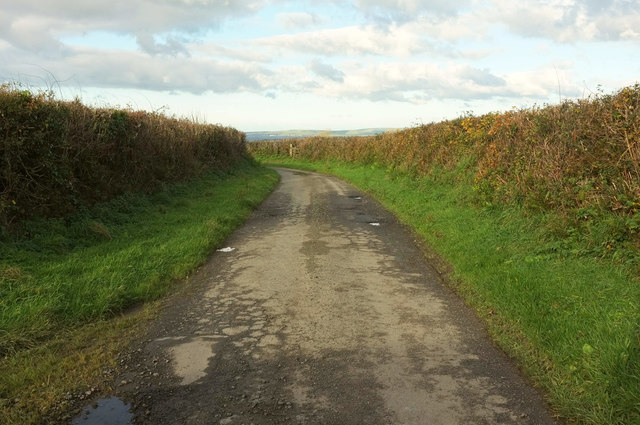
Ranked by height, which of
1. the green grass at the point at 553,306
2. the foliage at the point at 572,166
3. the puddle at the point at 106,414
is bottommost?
the puddle at the point at 106,414

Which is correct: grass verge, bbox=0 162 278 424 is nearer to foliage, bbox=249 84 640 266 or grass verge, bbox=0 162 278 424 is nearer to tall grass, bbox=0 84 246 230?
tall grass, bbox=0 84 246 230

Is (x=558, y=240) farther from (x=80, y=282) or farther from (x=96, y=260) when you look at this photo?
(x=96, y=260)

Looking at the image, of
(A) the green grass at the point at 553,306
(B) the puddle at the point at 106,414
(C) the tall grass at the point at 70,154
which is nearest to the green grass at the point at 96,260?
(C) the tall grass at the point at 70,154

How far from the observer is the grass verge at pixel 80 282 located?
4.08 m

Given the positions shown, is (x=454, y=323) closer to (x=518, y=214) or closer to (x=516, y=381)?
(x=516, y=381)

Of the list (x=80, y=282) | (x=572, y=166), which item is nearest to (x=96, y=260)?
(x=80, y=282)

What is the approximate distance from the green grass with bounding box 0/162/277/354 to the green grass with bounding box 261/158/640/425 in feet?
15.0

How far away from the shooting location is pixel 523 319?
5047mm

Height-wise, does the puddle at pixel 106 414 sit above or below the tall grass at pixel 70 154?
below

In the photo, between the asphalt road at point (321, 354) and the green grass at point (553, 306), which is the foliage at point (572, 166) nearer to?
the green grass at point (553, 306)

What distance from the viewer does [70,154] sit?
31.1 feet

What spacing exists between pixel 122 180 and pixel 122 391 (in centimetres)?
888

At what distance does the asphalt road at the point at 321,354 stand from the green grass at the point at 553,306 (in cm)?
27

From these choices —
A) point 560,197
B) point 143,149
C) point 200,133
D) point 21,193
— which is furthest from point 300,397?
point 200,133
